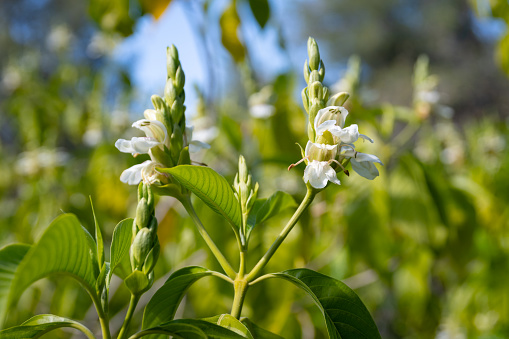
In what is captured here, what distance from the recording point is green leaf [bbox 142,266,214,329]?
42 centimetres

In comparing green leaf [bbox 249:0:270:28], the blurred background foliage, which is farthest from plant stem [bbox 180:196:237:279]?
green leaf [bbox 249:0:270:28]

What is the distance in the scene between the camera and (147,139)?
0.45m

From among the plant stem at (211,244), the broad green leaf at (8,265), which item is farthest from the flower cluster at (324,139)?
the broad green leaf at (8,265)

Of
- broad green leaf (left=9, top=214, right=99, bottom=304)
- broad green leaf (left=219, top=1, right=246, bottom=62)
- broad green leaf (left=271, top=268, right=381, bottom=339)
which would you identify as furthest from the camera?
broad green leaf (left=219, top=1, right=246, bottom=62)

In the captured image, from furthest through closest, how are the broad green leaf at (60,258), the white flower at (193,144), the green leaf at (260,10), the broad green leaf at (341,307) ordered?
the green leaf at (260,10) → the white flower at (193,144) → the broad green leaf at (341,307) → the broad green leaf at (60,258)

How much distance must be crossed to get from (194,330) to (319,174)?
0.57ft

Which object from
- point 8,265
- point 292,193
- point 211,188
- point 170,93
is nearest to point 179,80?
point 170,93

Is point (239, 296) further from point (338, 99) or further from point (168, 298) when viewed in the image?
point (338, 99)

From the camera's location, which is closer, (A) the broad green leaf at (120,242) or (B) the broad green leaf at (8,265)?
(B) the broad green leaf at (8,265)

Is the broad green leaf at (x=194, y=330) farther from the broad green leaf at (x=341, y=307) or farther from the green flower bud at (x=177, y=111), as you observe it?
the green flower bud at (x=177, y=111)

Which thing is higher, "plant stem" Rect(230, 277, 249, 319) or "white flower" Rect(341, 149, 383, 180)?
"white flower" Rect(341, 149, 383, 180)

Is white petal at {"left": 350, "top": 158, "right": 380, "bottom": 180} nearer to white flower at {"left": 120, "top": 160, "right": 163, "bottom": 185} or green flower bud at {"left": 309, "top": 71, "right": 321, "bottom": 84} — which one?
green flower bud at {"left": 309, "top": 71, "right": 321, "bottom": 84}

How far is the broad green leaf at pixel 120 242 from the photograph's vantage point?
412 mm

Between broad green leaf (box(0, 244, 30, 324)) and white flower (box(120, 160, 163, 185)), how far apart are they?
0.40 feet
